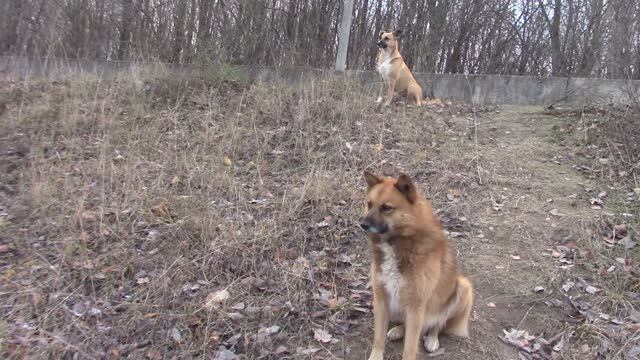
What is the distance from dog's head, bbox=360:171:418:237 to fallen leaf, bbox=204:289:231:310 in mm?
1511

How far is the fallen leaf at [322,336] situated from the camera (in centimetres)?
408

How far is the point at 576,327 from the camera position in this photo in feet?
13.7

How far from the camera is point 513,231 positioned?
5445mm

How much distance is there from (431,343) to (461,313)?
0.99ft

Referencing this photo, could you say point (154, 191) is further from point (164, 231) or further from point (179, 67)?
point (179, 67)

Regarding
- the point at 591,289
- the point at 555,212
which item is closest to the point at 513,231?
the point at 555,212

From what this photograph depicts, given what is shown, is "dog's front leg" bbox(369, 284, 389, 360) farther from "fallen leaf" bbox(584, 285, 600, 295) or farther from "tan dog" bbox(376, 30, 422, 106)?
"tan dog" bbox(376, 30, 422, 106)

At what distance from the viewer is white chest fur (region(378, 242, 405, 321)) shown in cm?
355

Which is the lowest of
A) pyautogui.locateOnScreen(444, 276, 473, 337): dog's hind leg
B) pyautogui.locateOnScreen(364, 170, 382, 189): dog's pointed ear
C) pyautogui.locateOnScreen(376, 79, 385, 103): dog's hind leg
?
pyautogui.locateOnScreen(444, 276, 473, 337): dog's hind leg

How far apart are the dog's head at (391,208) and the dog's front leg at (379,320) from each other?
418 millimetres

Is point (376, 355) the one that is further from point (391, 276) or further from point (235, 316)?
point (235, 316)

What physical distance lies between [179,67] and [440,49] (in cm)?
531

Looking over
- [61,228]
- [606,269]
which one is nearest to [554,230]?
[606,269]

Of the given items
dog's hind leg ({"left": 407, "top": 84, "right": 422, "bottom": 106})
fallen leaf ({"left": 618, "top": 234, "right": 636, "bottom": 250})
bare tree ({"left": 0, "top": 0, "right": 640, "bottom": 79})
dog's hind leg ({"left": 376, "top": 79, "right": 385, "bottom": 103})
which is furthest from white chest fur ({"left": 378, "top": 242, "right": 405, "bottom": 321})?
bare tree ({"left": 0, "top": 0, "right": 640, "bottom": 79})
